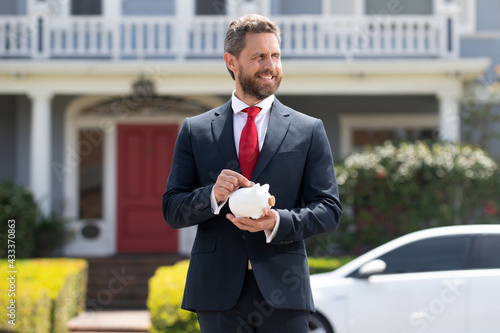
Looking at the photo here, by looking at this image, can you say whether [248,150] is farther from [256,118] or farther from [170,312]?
[170,312]

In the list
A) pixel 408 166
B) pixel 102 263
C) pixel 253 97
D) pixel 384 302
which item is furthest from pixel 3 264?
pixel 253 97

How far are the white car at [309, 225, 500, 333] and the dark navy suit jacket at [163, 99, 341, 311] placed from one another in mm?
4267

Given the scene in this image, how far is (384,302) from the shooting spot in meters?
6.61

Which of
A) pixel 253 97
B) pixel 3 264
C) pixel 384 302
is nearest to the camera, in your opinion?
pixel 253 97

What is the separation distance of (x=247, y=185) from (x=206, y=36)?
32.0ft

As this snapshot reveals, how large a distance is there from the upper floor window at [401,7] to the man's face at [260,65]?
11176 mm

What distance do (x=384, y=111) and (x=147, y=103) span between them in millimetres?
4289

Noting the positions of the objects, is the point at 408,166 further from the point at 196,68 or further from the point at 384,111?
the point at 196,68

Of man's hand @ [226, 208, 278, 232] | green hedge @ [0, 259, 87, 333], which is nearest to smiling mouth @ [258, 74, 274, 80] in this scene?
man's hand @ [226, 208, 278, 232]

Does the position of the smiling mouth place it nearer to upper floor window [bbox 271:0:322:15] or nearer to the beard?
the beard

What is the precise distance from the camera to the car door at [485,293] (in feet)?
20.7

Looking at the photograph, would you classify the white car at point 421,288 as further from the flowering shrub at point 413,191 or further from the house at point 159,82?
the house at point 159,82

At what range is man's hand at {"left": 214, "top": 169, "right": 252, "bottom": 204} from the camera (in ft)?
7.55

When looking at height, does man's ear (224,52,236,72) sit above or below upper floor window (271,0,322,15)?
below
